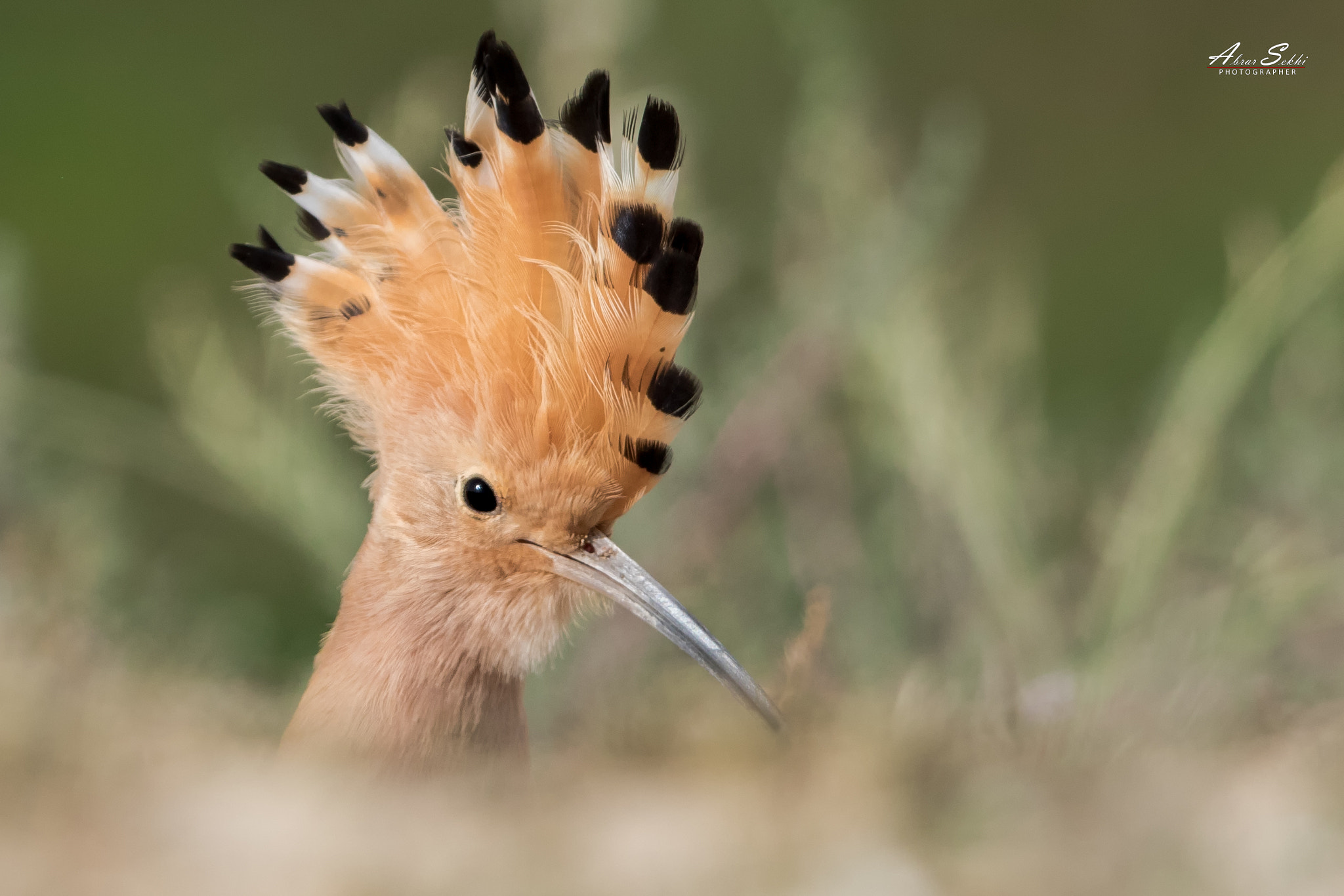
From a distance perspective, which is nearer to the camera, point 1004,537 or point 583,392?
point 583,392

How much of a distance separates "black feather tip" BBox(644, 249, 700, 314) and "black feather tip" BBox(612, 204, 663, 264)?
3 cm

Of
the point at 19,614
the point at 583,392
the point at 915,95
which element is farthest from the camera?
the point at 915,95

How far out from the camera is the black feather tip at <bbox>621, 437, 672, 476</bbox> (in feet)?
3.53


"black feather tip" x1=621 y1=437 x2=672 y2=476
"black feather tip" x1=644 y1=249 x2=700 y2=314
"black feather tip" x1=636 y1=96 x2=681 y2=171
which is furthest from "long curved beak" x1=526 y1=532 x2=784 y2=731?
"black feather tip" x1=636 y1=96 x2=681 y2=171

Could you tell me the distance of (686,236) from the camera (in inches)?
40.5

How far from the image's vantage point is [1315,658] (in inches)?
54.6

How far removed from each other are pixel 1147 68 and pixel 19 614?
155 inches

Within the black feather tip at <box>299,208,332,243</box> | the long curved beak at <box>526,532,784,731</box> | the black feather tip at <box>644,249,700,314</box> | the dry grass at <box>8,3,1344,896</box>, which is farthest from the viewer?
the black feather tip at <box>299,208,332,243</box>

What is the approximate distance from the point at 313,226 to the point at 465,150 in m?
0.19

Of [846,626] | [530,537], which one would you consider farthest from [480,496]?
[846,626]

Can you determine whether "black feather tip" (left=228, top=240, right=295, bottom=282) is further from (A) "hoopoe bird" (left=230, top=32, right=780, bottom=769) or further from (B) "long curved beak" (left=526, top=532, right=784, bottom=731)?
(B) "long curved beak" (left=526, top=532, right=784, bottom=731)

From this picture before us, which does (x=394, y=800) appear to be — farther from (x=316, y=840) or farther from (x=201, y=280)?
(x=201, y=280)

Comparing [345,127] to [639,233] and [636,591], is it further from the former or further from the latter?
[636,591]

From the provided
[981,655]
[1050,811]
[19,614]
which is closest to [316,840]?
[1050,811]
